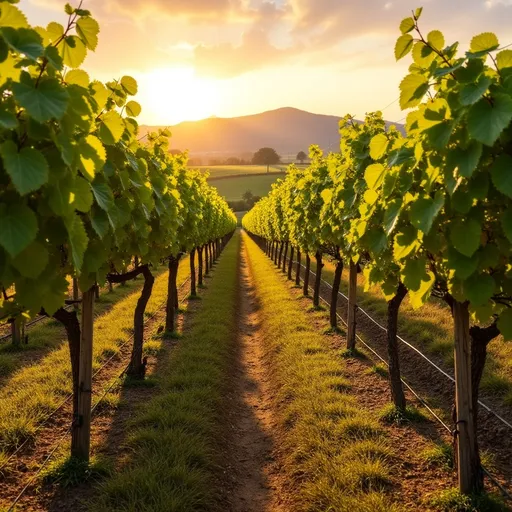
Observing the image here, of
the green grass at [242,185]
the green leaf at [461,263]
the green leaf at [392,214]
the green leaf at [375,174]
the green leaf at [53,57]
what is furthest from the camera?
the green grass at [242,185]

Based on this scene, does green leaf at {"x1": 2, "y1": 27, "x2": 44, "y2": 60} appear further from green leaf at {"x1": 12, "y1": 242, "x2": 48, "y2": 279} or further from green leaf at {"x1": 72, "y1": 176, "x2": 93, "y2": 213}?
green leaf at {"x1": 12, "y1": 242, "x2": 48, "y2": 279}

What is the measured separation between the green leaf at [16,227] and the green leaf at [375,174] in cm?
328

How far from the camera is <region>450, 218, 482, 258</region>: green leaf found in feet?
11.7

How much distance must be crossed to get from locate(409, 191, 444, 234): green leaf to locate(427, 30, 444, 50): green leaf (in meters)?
1.33

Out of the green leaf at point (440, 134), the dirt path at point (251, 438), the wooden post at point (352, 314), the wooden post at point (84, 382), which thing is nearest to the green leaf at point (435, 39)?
the green leaf at point (440, 134)

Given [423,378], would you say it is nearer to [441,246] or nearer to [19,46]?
→ [441,246]

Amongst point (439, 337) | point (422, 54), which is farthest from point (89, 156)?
point (439, 337)

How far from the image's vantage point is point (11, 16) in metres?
2.60

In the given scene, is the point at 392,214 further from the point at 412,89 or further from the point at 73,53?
the point at 73,53

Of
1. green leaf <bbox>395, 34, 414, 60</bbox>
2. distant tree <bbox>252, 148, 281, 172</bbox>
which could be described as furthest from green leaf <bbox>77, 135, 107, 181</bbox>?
distant tree <bbox>252, 148, 281, 172</bbox>

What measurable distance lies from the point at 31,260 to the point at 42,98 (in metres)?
1.02

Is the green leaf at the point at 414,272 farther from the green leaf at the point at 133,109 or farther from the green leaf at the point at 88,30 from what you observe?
the green leaf at the point at 133,109

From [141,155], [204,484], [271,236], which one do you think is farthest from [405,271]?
[271,236]

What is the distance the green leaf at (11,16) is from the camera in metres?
2.59
